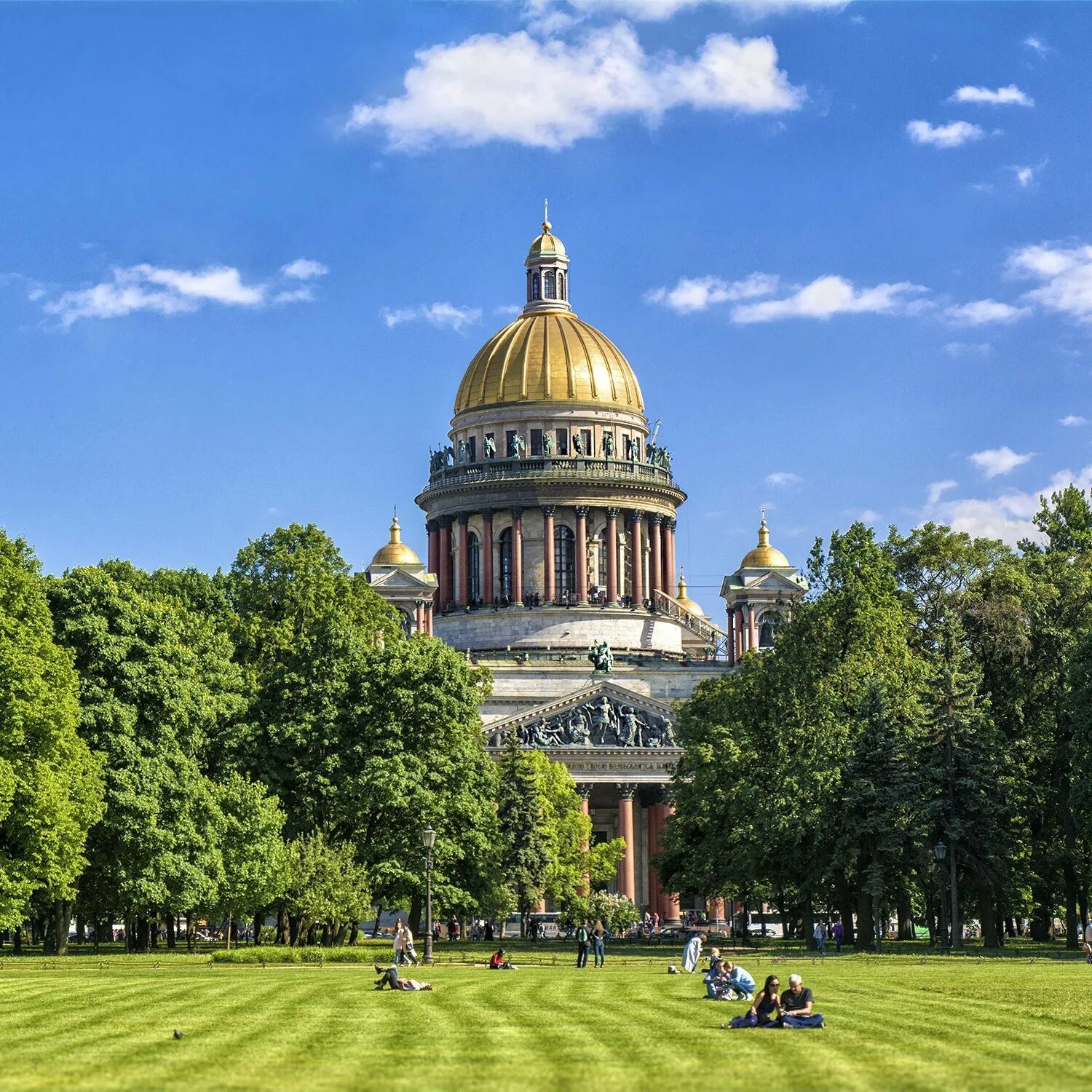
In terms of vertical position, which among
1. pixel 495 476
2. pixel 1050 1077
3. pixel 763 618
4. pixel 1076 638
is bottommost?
pixel 1050 1077

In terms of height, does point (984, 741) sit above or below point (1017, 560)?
below

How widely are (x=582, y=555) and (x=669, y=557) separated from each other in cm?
865

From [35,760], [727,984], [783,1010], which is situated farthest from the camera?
[35,760]

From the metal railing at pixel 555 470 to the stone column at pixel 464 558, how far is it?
9.52 ft

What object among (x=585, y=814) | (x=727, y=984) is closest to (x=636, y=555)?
(x=585, y=814)

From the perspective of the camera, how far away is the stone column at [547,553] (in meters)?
153

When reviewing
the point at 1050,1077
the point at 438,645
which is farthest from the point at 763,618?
the point at 1050,1077

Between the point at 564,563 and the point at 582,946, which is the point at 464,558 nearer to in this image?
the point at 564,563

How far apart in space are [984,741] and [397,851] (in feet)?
69.8

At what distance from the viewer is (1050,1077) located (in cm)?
2842

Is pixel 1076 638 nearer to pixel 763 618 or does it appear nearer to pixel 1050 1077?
pixel 1050 1077

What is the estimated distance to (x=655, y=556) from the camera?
6240 inches

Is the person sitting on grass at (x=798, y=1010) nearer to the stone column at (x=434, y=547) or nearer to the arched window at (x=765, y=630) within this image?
the arched window at (x=765, y=630)

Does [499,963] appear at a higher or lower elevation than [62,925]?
lower
